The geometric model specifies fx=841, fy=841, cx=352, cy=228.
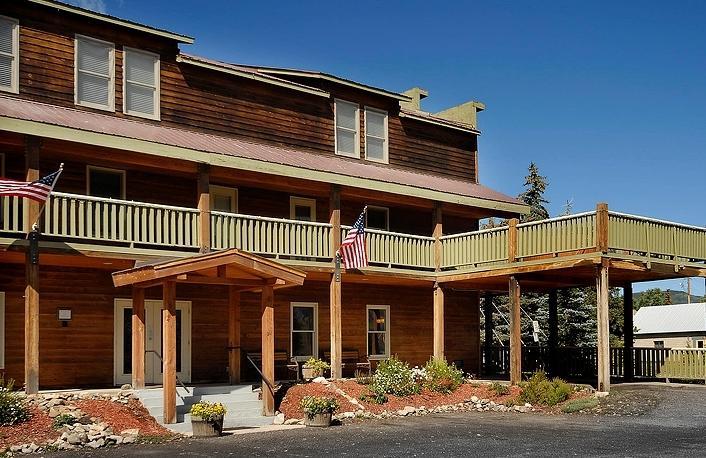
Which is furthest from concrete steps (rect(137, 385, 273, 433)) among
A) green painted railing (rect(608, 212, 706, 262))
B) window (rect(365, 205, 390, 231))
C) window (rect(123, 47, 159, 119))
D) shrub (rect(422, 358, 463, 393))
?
green painted railing (rect(608, 212, 706, 262))

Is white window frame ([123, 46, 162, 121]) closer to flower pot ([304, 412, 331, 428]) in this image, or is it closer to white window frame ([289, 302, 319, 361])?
white window frame ([289, 302, 319, 361])

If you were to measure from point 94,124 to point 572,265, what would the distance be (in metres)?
13.3

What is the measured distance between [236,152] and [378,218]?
7.76 m

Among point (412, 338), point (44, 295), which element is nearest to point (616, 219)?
point (412, 338)

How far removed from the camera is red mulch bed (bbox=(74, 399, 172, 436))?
17391 millimetres

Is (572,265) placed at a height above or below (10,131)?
below

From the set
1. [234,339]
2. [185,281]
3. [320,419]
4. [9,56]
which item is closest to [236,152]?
[185,281]

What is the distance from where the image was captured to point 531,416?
20922mm

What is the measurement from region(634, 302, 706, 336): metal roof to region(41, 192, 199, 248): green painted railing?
161 ft

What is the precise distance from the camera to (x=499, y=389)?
23.7 m

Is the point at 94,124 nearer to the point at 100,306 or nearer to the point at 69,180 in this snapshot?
the point at 69,180

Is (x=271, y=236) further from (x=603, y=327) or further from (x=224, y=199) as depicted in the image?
(x=603, y=327)

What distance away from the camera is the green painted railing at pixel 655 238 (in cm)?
2344

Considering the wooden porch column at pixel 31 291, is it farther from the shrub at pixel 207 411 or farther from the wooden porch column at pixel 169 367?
the shrub at pixel 207 411
